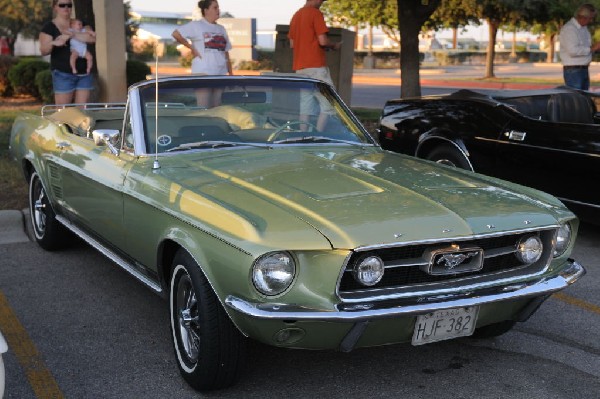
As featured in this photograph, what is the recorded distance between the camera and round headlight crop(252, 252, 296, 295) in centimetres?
330

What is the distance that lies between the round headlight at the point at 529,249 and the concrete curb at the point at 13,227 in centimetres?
433

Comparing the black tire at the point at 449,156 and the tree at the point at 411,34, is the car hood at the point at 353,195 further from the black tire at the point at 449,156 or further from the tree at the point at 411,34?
the tree at the point at 411,34

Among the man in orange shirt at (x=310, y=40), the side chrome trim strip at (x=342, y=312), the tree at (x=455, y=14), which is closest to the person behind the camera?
the side chrome trim strip at (x=342, y=312)

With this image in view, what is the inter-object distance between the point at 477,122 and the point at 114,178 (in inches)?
149

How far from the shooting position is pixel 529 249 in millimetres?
3869

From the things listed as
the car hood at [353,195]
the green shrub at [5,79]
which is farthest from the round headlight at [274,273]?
the green shrub at [5,79]

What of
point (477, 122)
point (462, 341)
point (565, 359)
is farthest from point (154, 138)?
point (477, 122)

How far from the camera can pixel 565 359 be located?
4.23 meters

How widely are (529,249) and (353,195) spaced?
901 millimetres

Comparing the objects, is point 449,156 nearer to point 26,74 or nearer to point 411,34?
point 411,34

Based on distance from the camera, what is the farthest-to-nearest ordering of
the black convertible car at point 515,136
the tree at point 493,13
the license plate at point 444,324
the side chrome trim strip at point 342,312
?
the tree at point 493,13, the black convertible car at point 515,136, the license plate at point 444,324, the side chrome trim strip at point 342,312

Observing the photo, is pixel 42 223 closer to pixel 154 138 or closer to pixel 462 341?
pixel 154 138

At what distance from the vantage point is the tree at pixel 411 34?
12.7 metres

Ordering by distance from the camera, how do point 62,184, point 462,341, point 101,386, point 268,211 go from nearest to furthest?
point 268,211
point 101,386
point 462,341
point 62,184
